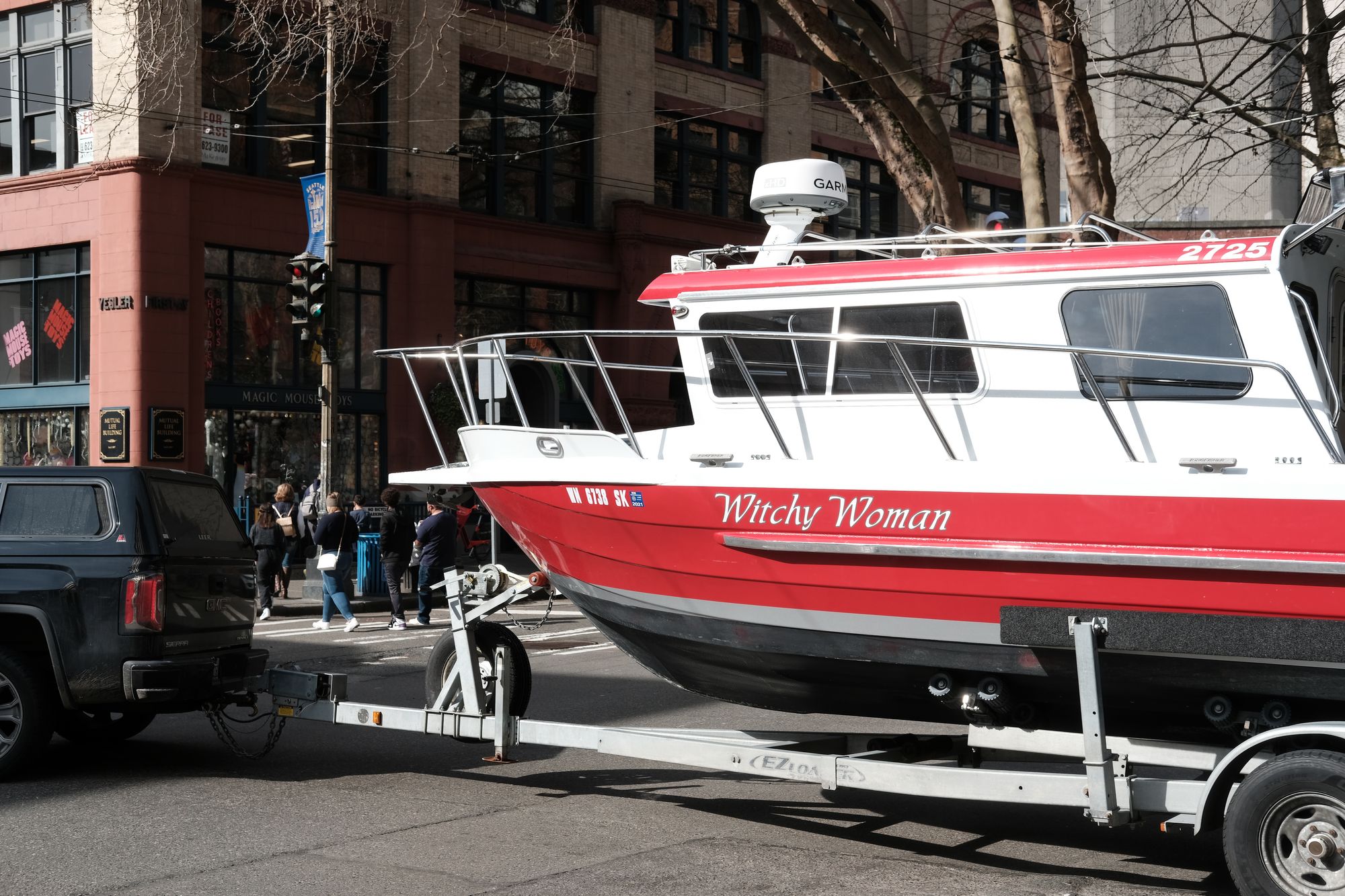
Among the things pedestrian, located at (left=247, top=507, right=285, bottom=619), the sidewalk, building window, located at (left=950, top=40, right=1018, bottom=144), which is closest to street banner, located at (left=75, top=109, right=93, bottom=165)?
the sidewalk

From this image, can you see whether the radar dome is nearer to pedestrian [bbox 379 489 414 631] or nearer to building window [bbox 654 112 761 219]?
pedestrian [bbox 379 489 414 631]

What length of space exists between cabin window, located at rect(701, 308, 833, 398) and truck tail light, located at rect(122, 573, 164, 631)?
3.48 m

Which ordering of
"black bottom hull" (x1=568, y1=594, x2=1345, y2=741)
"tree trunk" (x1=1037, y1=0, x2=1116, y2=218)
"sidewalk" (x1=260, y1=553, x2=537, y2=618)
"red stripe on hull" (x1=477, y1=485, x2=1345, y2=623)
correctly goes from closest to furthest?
"red stripe on hull" (x1=477, y1=485, x2=1345, y2=623) → "black bottom hull" (x1=568, y1=594, x2=1345, y2=741) → "tree trunk" (x1=1037, y1=0, x2=1116, y2=218) → "sidewalk" (x1=260, y1=553, x2=537, y2=618)

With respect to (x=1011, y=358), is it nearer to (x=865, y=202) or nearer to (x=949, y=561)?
(x=949, y=561)

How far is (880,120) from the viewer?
17.1 metres

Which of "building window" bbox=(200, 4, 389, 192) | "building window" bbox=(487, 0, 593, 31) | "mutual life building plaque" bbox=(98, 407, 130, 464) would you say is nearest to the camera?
"mutual life building plaque" bbox=(98, 407, 130, 464)

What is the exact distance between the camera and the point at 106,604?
842 centimetres

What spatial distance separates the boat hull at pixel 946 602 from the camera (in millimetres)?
6047

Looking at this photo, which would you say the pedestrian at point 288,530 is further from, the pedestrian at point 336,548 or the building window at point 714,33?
the building window at point 714,33

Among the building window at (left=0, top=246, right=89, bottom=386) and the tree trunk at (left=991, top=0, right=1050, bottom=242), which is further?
the building window at (left=0, top=246, right=89, bottom=386)

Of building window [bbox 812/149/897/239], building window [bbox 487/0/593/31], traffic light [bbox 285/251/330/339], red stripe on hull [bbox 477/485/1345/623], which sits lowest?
red stripe on hull [bbox 477/485/1345/623]

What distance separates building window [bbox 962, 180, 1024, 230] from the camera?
40625 mm

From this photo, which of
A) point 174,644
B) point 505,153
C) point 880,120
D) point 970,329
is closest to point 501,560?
point 505,153

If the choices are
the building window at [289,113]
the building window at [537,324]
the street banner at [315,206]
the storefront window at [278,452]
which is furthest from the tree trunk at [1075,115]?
the building window at [537,324]
